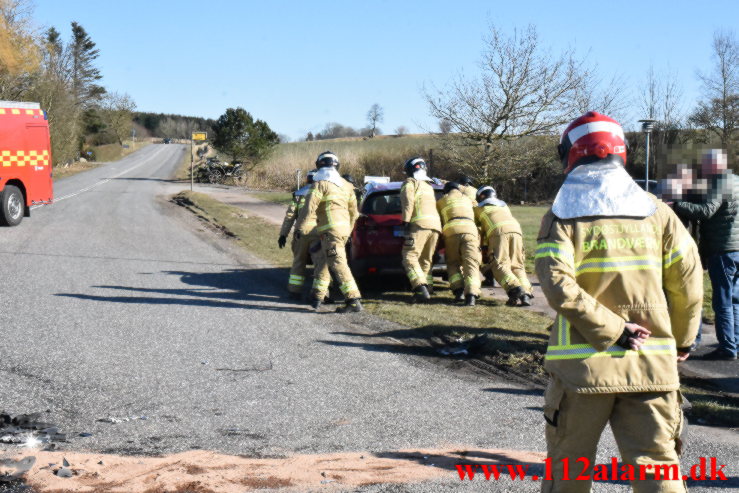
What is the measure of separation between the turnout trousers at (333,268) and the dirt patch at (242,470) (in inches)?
181

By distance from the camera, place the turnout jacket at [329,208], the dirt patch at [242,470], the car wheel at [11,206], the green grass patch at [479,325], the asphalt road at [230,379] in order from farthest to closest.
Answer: the car wheel at [11,206], the turnout jacket at [329,208], the green grass patch at [479,325], the asphalt road at [230,379], the dirt patch at [242,470]

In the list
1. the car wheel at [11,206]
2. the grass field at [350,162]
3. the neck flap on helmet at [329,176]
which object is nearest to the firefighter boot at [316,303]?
the neck flap on helmet at [329,176]

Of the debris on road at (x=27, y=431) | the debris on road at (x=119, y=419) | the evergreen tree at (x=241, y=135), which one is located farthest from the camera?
the evergreen tree at (x=241, y=135)

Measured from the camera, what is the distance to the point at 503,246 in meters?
9.80

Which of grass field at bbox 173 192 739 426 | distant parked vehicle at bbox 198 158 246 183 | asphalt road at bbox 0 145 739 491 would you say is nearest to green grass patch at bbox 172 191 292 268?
asphalt road at bbox 0 145 739 491

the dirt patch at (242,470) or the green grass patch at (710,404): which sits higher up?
the green grass patch at (710,404)

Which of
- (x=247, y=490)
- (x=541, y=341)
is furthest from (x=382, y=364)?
(x=247, y=490)

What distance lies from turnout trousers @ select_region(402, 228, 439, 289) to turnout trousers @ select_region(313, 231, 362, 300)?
2.71ft

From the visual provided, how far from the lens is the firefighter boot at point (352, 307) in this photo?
9.14 metres

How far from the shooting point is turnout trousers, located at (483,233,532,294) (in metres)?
9.66

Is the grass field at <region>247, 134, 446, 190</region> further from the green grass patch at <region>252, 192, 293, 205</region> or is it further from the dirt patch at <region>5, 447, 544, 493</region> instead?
the dirt patch at <region>5, 447, 544, 493</region>

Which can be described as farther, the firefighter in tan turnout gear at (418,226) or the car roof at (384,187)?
the car roof at (384,187)

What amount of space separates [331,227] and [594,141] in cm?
632

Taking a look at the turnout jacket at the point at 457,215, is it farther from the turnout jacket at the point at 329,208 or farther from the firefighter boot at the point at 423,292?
the turnout jacket at the point at 329,208
